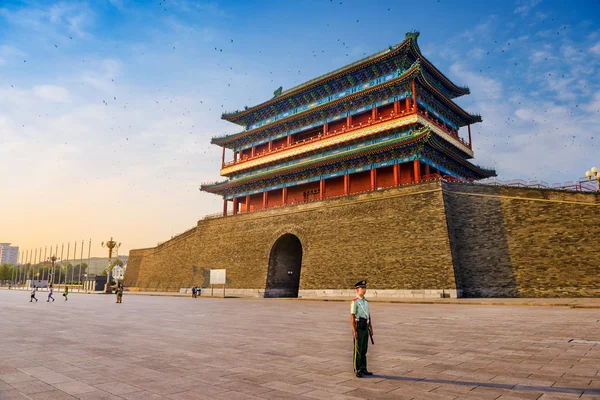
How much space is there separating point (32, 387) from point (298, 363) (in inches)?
127

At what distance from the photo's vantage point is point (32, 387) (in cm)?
435

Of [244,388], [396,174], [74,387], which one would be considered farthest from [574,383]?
[396,174]

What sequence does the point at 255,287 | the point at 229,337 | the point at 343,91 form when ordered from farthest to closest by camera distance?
the point at 343,91, the point at 255,287, the point at 229,337

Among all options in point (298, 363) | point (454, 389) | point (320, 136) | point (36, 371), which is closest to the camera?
point (454, 389)

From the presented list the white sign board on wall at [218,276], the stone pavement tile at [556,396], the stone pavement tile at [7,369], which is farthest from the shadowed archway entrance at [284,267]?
the stone pavement tile at [556,396]

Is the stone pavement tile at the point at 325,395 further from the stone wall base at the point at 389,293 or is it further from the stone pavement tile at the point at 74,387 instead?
the stone wall base at the point at 389,293

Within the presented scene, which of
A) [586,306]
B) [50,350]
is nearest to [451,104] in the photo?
[586,306]

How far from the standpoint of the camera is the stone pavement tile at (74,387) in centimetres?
421

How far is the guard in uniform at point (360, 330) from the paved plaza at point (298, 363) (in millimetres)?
157

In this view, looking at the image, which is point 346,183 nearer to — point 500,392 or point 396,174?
point 396,174

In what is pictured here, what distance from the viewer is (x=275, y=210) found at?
30016mm

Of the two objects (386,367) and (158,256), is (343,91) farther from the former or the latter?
(386,367)

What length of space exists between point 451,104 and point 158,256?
30.6m

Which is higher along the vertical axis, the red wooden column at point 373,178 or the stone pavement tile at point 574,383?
the red wooden column at point 373,178
